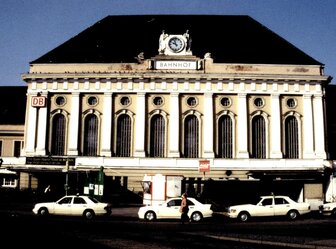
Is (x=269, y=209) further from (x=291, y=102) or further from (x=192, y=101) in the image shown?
(x=291, y=102)

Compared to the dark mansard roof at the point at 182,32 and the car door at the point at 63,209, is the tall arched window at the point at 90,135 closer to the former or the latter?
the dark mansard roof at the point at 182,32

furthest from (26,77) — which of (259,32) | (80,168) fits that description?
(259,32)

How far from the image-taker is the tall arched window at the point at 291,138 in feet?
139

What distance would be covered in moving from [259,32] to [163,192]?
940 inches

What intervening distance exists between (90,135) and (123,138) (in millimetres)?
3217

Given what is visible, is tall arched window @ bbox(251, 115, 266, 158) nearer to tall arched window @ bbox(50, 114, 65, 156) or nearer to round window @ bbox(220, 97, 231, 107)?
round window @ bbox(220, 97, 231, 107)

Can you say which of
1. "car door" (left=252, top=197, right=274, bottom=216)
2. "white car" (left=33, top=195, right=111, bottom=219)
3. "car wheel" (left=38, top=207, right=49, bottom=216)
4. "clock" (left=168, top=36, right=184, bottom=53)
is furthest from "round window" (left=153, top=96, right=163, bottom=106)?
"car wheel" (left=38, top=207, right=49, bottom=216)

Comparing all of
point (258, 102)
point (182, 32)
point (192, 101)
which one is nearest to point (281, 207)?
point (258, 102)

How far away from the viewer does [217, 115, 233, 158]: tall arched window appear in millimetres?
42250

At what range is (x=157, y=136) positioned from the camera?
4272cm

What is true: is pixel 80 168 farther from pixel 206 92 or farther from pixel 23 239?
pixel 23 239

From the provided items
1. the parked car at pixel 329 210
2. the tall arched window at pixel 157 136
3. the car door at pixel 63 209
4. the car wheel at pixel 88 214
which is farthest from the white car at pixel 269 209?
the tall arched window at pixel 157 136

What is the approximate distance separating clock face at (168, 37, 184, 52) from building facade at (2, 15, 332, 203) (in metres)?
0.10

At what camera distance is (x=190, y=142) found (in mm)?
42531
